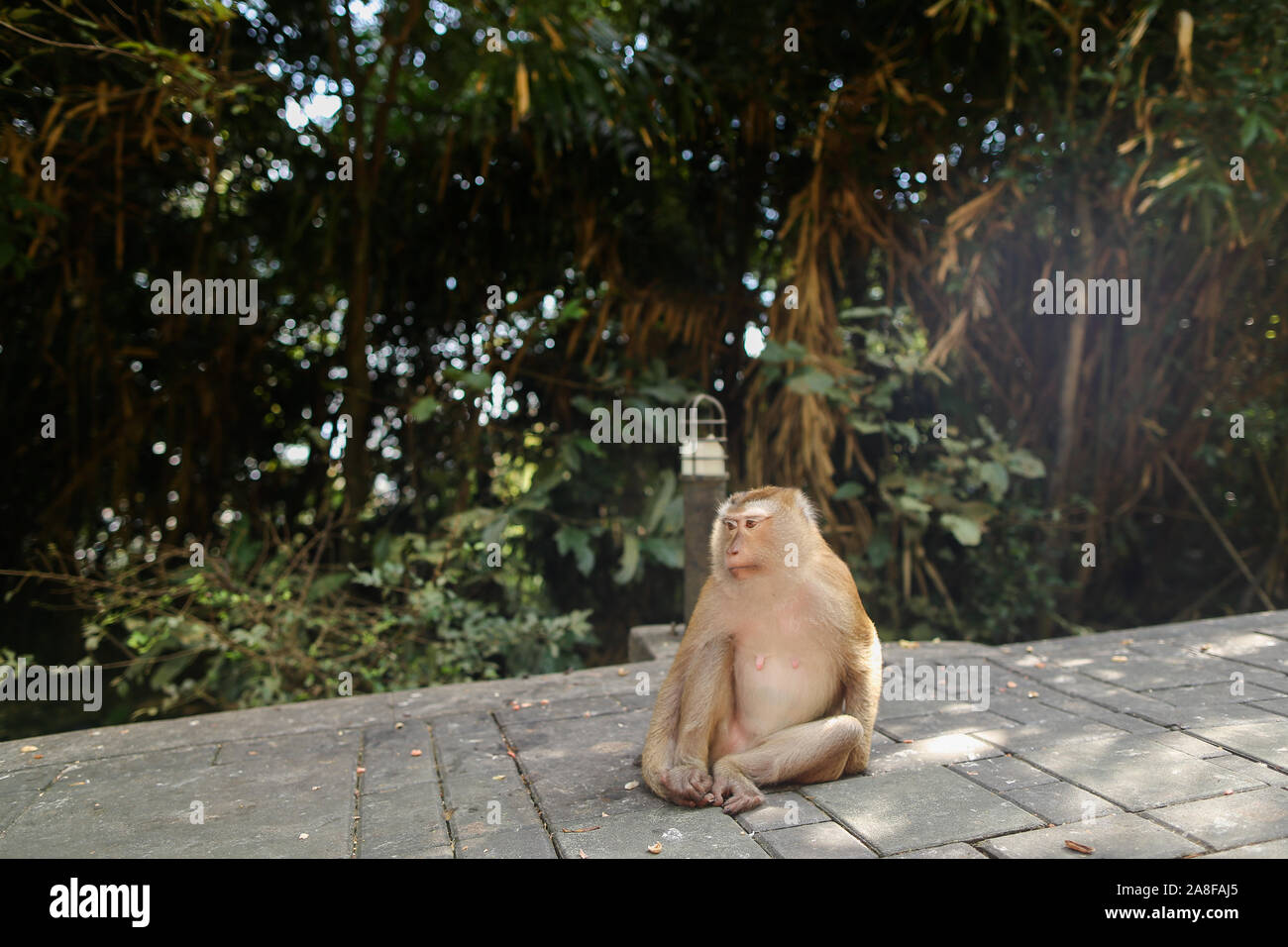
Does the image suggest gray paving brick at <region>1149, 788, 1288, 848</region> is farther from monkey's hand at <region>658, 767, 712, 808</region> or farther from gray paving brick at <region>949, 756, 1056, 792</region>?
monkey's hand at <region>658, 767, 712, 808</region>

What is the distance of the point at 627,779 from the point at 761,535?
833 millimetres

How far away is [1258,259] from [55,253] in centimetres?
656

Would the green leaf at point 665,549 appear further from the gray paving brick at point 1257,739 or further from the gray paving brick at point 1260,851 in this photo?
the gray paving brick at point 1260,851

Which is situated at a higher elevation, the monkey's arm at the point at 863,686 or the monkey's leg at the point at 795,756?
the monkey's arm at the point at 863,686

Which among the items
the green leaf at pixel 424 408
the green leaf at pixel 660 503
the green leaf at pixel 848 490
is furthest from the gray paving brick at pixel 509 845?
the green leaf at pixel 848 490

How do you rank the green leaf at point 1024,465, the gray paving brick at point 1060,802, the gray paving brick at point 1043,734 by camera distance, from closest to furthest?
the gray paving brick at point 1060,802
the gray paving brick at point 1043,734
the green leaf at point 1024,465

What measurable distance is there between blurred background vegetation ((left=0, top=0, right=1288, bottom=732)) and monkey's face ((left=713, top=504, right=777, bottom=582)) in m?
2.04

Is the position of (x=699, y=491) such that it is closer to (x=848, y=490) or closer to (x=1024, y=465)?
(x=848, y=490)

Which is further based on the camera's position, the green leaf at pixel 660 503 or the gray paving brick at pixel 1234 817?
the green leaf at pixel 660 503

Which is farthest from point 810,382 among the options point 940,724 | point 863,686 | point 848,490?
point 863,686

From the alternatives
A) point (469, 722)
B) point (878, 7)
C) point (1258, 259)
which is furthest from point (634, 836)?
point (1258, 259)

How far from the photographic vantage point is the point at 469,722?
10.0 ft

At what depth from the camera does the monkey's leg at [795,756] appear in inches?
89.4
